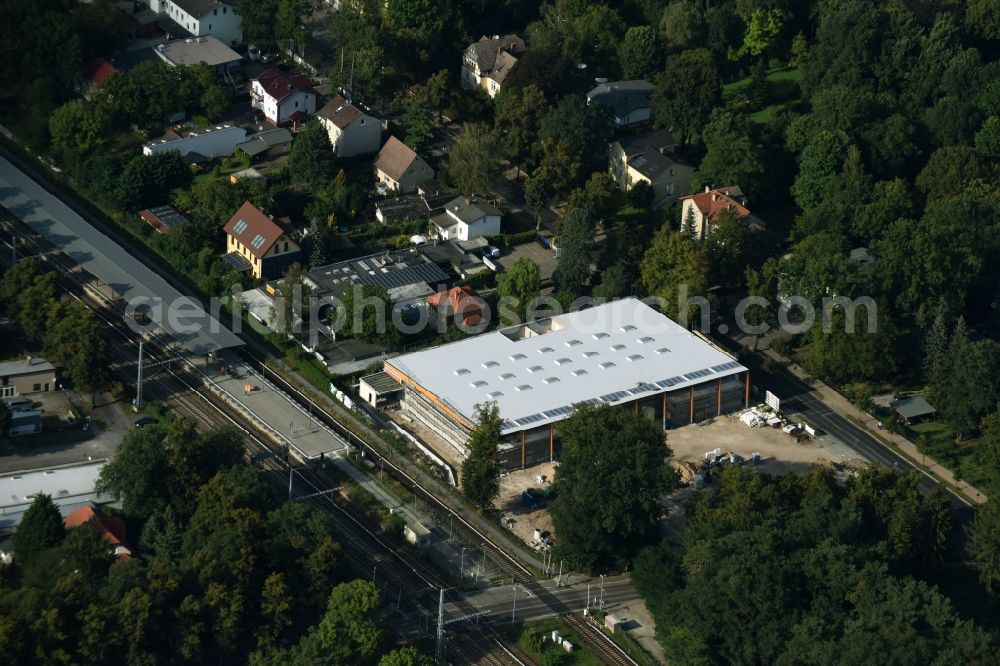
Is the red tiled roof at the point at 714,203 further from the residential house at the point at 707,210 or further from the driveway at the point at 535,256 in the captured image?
the driveway at the point at 535,256

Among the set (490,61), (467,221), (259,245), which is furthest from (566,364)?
(490,61)

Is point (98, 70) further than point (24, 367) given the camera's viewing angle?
Yes

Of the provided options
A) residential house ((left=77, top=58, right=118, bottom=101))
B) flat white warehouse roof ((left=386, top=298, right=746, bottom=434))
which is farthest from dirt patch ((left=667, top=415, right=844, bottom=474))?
residential house ((left=77, top=58, right=118, bottom=101))

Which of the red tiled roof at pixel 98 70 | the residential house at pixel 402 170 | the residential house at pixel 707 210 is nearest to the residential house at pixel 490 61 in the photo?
the residential house at pixel 402 170

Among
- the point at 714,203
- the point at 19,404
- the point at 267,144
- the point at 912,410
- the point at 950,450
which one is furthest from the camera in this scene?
the point at 267,144

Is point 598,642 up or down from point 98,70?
down

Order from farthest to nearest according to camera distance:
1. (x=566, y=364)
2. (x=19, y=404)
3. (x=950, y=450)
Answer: (x=566, y=364) → (x=950, y=450) → (x=19, y=404)

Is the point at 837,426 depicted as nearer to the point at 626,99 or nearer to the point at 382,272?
the point at 382,272

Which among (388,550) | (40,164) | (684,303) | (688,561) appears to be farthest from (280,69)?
(688,561)
